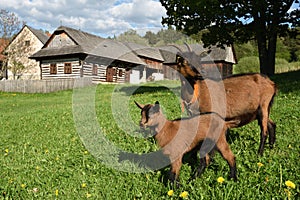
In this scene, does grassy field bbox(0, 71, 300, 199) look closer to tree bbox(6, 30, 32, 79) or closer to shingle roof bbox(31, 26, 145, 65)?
shingle roof bbox(31, 26, 145, 65)

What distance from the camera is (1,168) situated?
17.3 ft

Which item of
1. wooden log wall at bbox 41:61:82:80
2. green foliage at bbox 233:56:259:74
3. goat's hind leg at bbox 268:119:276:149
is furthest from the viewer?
green foliage at bbox 233:56:259:74

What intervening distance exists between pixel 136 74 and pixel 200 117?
1547 inches

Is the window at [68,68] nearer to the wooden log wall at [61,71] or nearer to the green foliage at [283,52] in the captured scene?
the wooden log wall at [61,71]

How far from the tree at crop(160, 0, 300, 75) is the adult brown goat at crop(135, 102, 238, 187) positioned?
14712 millimetres

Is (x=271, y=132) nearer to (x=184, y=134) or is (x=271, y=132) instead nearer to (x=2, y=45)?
(x=184, y=134)

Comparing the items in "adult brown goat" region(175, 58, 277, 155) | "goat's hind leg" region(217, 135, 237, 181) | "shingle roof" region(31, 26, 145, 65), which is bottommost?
"goat's hind leg" region(217, 135, 237, 181)

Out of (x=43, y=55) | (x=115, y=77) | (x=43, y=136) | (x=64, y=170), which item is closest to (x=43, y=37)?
(x=43, y=55)

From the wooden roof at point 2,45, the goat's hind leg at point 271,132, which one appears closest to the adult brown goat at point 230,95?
the goat's hind leg at point 271,132

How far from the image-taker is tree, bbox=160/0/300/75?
56.4 feet

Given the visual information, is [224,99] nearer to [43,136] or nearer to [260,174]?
[260,174]

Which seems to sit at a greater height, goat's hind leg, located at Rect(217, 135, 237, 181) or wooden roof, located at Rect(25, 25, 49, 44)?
wooden roof, located at Rect(25, 25, 49, 44)

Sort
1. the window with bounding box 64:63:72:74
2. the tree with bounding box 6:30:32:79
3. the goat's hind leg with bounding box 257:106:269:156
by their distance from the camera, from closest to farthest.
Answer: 1. the goat's hind leg with bounding box 257:106:269:156
2. the window with bounding box 64:63:72:74
3. the tree with bounding box 6:30:32:79

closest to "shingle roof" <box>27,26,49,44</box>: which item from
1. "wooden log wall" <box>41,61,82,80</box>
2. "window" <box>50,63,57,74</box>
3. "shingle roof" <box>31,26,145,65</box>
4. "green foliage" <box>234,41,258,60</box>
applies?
"shingle roof" <box>31,26,145,65</box>
